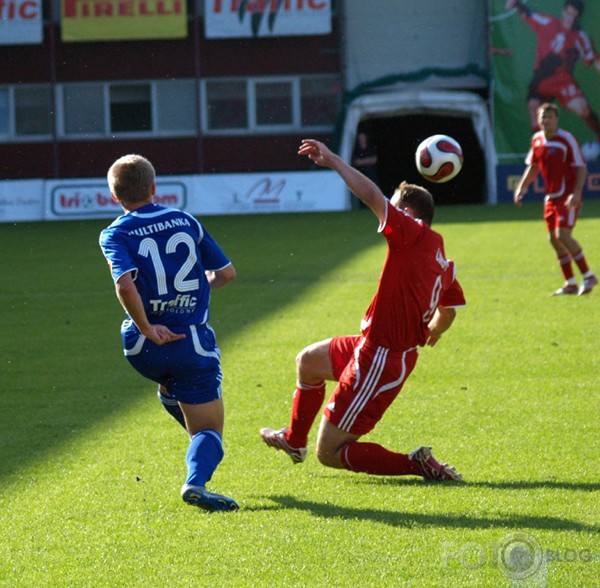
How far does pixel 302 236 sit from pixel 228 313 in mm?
9453

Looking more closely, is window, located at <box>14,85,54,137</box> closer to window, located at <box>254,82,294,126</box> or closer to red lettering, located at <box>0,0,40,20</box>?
red lettering, located at <box>0,0,40,20</box>

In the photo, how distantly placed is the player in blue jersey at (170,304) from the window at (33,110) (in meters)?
29.0

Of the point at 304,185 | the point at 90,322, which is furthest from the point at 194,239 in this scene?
the point at 304,185

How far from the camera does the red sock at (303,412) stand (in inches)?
229

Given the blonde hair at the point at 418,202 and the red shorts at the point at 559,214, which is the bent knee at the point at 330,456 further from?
the red shorts at the point at 559,214

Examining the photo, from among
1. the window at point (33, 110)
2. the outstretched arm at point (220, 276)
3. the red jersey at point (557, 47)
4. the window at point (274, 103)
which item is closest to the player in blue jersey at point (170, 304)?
the outstretched arm at point (220, 276)

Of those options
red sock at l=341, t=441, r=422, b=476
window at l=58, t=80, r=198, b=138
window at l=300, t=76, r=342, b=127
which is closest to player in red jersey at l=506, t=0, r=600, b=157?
window at l=300, t=76, r=342, b=127

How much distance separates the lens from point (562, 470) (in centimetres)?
553

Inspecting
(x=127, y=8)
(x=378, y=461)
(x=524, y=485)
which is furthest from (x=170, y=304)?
(x=127, y=8)

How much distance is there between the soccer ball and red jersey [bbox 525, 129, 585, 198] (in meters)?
7.41

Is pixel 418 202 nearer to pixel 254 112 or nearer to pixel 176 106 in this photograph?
pixel 254 112

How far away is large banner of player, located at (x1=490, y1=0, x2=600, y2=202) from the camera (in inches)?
1188

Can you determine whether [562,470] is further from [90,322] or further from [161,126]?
[161,126]

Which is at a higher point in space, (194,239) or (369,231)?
(194,239)
